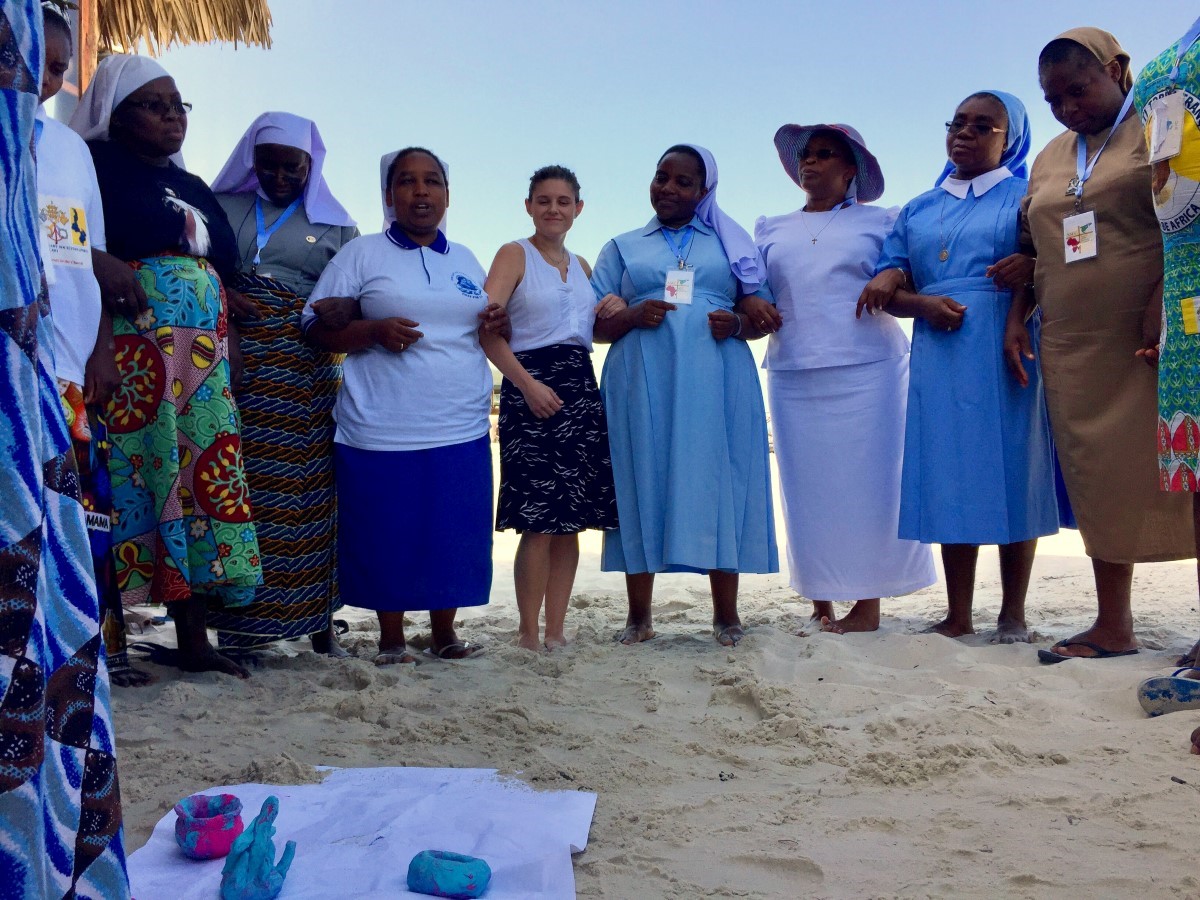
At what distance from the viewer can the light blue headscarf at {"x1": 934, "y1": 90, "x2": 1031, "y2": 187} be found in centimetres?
382

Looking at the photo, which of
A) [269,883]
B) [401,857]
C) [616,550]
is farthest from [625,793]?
[616,550]

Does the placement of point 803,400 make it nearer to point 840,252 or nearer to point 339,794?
point 840,252

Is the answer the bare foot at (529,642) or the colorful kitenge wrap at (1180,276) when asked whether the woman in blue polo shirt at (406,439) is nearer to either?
the bare foot at (529,642)

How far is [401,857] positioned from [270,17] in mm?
5612

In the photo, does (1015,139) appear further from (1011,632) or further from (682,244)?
(1011,632)

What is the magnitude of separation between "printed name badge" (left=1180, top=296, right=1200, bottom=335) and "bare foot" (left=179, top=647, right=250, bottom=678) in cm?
294

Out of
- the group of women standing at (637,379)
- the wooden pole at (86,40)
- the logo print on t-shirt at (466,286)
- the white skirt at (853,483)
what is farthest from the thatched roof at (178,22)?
the white skirt at (853,483)

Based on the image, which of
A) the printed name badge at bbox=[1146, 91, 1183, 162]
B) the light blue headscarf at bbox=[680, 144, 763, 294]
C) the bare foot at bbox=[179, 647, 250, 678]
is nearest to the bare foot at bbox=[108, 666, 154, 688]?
the bare foot at bbox=[179, 647, 250, 678]

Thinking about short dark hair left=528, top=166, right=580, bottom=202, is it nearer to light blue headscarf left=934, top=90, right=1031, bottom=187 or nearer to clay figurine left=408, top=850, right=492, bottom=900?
light blue headscarf left=934, top=90, right=1031, bottom=187

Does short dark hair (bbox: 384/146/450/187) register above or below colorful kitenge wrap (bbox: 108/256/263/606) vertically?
above

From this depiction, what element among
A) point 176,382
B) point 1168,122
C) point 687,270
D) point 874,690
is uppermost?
point 1168,122

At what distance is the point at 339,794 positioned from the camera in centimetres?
218

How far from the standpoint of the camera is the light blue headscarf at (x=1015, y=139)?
3.82 m

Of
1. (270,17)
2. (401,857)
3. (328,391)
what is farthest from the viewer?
(270,17)
